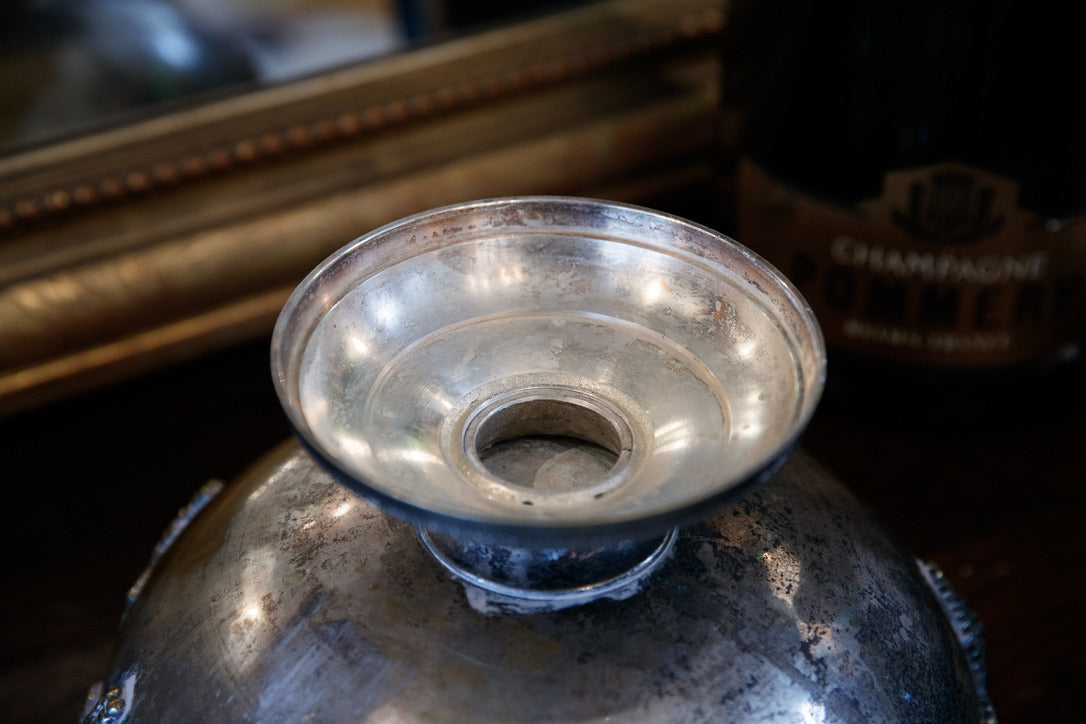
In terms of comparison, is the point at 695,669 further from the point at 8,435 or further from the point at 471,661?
the point at 8,435

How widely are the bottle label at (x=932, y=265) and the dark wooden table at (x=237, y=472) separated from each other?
0.06m

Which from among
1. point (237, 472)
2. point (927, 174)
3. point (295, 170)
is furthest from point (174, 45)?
point (927, 174)

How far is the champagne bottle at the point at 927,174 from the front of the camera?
75cm

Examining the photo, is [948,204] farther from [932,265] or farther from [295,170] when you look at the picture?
[295,170]

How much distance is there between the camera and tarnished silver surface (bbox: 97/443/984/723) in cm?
40

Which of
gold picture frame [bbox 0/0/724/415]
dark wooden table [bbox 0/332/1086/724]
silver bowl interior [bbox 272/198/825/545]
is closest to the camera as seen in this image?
silver bowl interior [bbox 272/198/825/545]

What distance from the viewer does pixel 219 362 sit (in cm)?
94

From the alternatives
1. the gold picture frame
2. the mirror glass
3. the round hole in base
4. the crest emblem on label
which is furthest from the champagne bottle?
the round hole in base

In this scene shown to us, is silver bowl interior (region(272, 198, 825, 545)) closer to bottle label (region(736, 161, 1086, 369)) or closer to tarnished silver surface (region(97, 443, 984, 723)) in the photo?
tarnished silver surface (region(97, 443, 984, 723))

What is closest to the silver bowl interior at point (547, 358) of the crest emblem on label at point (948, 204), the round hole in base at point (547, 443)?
the round hole in base at point (547, 443)

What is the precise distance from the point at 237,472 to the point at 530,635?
1.51 ft

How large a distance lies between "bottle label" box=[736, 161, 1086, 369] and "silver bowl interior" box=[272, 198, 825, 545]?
394mm

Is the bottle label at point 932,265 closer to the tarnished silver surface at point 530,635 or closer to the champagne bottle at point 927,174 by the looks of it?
the champagne bottle at point 927,174

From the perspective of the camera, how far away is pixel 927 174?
756 mm
